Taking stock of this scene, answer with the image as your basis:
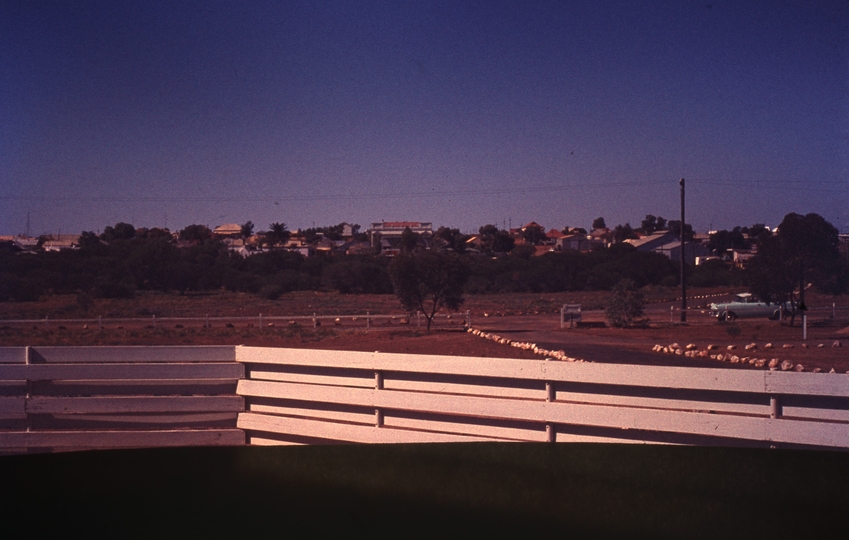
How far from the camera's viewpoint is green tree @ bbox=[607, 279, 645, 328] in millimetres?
31812

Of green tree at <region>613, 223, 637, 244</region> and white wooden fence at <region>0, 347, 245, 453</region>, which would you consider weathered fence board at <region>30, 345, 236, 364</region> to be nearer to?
white wooden fence at <region>0, 347, 245, 453</region>

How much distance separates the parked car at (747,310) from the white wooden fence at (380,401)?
29023 millimetres

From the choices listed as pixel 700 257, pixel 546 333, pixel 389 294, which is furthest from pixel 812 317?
pixel 389 294

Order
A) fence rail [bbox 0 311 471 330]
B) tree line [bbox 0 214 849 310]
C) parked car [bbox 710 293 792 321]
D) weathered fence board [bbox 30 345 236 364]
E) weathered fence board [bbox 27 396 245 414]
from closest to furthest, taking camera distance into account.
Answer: weathered fence board [bbox 27 396 245 414] < weathered fence board [bbox 30 345 236 364] < tree line [bbox 0 214 849 310] < fence rail [bbox 0 311 471 330] < parked car [bbox 710 293 792 321]

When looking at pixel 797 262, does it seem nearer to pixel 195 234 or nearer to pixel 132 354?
pixel 132 354

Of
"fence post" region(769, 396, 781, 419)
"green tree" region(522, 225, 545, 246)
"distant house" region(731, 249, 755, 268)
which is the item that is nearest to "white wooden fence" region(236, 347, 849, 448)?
"fence post" region(769, 396, 781, 419)

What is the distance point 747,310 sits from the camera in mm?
32938

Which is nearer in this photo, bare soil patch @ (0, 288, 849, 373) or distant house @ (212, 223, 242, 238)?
bare soil patch @ (0, 288, 849, 373)

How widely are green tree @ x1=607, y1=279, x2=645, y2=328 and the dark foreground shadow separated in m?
27.0

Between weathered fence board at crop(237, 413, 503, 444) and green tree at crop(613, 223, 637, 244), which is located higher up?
green tree at crop(613, 223, 637, 244)

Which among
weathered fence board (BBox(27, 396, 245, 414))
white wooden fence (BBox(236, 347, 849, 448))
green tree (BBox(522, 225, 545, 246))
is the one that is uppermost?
green tree (BBox(522, 225, 545, 246))

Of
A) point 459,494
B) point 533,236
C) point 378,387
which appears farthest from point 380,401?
point 533,236

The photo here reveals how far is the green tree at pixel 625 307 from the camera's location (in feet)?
104

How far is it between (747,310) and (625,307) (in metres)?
5.78
